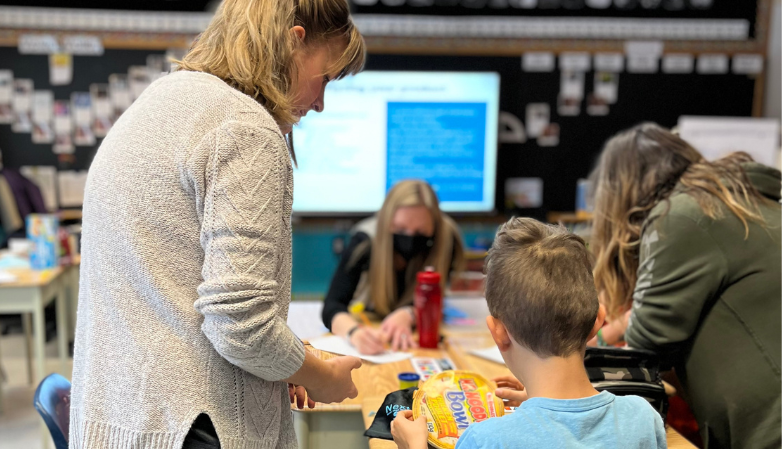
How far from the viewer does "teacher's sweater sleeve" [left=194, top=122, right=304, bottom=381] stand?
879mm

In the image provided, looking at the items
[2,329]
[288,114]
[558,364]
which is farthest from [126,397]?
[2,329]

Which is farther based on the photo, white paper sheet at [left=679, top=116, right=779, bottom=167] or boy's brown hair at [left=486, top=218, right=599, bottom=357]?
white paper sheet at [left=679, top=116, right=779, bottom=167]

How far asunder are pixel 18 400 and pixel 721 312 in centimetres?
346

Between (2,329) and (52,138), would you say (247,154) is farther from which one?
(2,329)

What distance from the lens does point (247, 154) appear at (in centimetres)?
Result: 91

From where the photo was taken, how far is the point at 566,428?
2.99 feet

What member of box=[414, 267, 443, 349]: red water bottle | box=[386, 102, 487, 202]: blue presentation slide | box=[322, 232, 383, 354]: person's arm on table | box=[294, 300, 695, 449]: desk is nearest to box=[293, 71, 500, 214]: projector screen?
box=[386, 102, 487, 202]: blue presentation slide

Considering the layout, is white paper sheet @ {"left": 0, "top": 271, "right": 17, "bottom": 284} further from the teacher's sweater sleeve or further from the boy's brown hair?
the boy's brown hair

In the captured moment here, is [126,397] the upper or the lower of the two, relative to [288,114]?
lower

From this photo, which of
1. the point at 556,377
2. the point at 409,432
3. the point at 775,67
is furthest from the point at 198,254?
the point at 775,67

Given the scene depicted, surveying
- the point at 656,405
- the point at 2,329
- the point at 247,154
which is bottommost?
the point at 2,329

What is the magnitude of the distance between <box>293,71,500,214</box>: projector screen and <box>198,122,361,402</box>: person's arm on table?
140 inches

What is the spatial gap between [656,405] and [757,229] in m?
0.49

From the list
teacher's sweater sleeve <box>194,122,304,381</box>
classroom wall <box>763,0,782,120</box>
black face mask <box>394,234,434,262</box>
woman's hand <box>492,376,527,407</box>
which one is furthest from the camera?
classroom wall <box>763,0,782,120</box>
